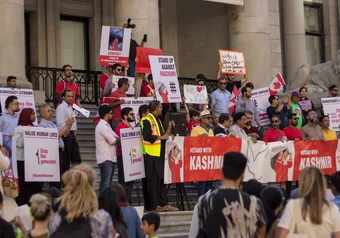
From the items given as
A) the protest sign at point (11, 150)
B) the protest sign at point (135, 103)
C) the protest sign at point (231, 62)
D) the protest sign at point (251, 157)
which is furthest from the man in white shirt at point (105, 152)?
the protest sign at point (231, 62)

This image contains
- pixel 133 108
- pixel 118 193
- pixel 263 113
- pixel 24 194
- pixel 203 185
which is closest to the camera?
pixel 118 193

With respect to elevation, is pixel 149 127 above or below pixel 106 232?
above

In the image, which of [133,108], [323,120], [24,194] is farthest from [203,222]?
[323,120]

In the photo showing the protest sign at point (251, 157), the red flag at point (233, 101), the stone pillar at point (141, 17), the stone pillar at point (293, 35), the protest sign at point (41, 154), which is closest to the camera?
the protest sign at point (41, 154)

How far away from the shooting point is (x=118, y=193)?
398 inches

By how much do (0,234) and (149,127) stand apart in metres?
8.17

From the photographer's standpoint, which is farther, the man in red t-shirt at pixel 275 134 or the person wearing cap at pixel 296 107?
the person wearing cap at pixel 296 107

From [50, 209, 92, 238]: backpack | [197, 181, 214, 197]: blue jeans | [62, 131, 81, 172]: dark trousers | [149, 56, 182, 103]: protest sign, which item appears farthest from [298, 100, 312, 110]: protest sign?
[50, 209, 92, 238]: backpack

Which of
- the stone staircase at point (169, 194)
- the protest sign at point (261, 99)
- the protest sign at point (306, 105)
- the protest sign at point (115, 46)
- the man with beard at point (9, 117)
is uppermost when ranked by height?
the protest sign at point (115, 46)

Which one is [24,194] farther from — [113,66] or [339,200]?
[339,200]

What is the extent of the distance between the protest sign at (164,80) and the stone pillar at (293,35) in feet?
37.4

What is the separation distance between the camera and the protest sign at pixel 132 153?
15938 mm

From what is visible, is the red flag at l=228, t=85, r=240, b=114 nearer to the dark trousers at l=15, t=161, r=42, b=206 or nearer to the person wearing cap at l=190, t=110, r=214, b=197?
the person wearing cap at l=190, t=110, r=214, b=197

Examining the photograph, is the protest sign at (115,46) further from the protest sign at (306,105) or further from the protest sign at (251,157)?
the protest sign at (306,105)
